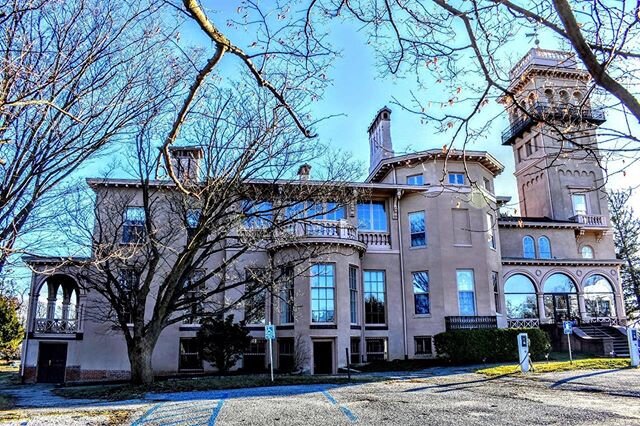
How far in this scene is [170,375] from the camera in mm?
22219

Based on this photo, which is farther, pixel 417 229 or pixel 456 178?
pixel 456 178

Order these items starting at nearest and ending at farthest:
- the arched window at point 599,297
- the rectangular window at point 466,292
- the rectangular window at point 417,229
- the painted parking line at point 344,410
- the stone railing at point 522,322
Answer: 1. the painted parking line at point 344,410
2. the rectangular window at point 466,292
3. the rectangular window at point 417,229
4. the stone railing at point 522,322
5. the arched window at point 599,297

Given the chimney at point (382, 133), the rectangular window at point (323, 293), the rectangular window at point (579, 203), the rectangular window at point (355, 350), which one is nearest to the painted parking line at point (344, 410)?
the rectangular window at point (323, 293)

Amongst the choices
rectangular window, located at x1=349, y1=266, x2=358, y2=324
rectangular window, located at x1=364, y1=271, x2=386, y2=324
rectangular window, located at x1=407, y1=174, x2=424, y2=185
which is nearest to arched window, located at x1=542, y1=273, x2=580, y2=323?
rectangular window, located at x1=407, y1=174, x2=424, y2=185

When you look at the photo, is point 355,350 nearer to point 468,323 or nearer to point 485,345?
→ point 468,323

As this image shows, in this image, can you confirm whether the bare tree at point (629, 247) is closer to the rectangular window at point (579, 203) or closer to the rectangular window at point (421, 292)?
the rectangular window at point (579, 203)

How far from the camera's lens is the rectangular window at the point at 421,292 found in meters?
24.6

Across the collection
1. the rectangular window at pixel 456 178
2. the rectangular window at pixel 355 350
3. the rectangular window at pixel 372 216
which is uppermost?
the rectangular window at pixel 456 178

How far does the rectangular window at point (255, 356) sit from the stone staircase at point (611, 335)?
1575cm

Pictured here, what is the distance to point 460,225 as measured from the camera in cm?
2547

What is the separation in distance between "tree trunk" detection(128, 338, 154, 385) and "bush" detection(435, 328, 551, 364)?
464 inches

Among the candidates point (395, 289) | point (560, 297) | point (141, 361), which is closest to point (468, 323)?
point (395, 289)

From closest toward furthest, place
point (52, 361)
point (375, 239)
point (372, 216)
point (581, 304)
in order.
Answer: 1. point (52, 361)
2. point (375, 239)
3. point (372, 216)
4. point (581, 304)

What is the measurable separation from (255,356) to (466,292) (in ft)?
32.8
